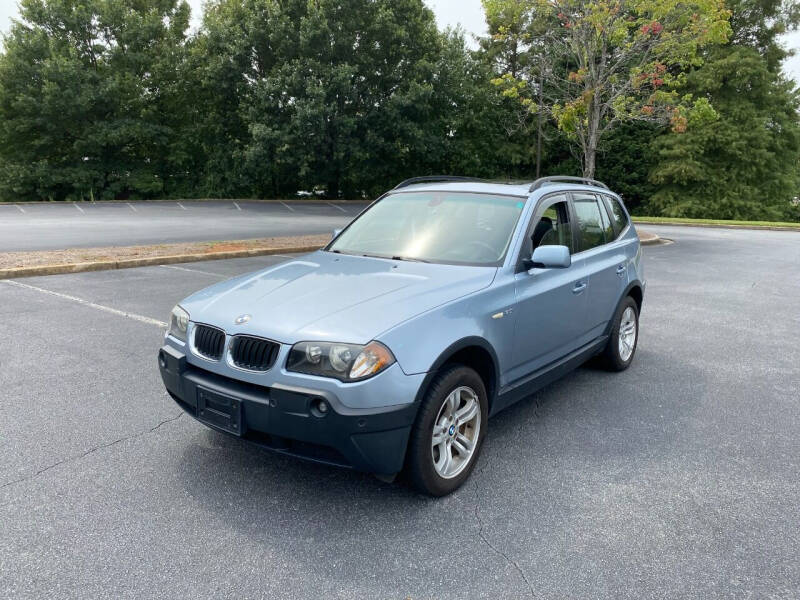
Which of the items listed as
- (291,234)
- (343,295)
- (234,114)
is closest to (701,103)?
(291,234)

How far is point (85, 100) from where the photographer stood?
1176 inches

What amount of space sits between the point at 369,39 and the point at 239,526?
102ft

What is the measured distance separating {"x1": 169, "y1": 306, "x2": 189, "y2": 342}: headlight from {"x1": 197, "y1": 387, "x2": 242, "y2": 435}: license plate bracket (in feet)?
1.44

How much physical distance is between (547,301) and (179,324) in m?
2.32

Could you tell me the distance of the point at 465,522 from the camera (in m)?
2.90

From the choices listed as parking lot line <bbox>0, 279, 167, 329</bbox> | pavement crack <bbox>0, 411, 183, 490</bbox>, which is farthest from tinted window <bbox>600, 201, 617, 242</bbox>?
parking lot line <bbox>0, 279, 167, 329</bbox>

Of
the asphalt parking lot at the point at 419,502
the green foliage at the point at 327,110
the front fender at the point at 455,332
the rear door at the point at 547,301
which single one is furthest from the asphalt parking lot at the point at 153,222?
the front fender at the point at 455,332

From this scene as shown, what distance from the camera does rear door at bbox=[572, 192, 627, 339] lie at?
14.9 ft

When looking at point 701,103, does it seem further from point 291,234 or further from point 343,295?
point 343,295

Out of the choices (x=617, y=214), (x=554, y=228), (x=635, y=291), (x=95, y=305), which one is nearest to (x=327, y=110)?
(x=95, y=305)

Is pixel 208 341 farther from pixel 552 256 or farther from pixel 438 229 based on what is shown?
pixel 552 256

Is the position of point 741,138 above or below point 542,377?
above

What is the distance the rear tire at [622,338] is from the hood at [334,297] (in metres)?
2.00

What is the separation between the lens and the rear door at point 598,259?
14.9 feet
